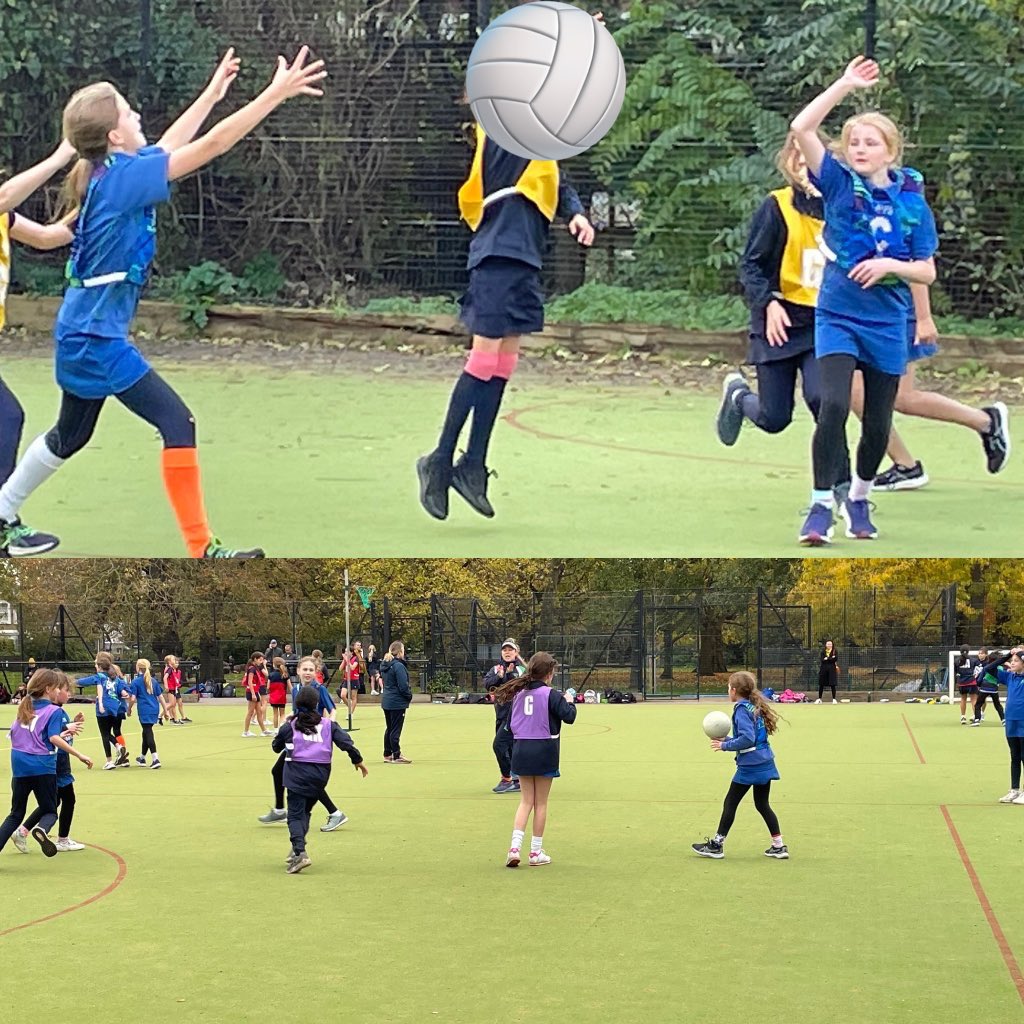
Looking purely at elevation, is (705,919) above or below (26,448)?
below

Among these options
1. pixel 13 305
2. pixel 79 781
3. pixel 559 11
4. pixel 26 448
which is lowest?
pixel 79 781

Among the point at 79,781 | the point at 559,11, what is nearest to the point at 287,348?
the point at 559,11

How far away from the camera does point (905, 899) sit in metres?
6.95

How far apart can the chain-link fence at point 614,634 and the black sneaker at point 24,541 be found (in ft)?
66.1

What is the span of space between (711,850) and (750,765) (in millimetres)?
482

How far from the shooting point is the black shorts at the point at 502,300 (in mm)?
9695

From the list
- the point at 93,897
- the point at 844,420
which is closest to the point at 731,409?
the point at 844,420

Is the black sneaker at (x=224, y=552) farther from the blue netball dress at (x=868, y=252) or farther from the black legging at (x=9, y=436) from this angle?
the blue netball dress at (x=868, y=252)

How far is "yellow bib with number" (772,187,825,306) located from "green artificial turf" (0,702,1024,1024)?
3.20 meters

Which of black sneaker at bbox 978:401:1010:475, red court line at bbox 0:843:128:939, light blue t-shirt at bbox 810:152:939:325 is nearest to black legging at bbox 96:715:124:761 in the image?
red court line at bbox 0:843:128:939

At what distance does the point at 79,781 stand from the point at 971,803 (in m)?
6.56

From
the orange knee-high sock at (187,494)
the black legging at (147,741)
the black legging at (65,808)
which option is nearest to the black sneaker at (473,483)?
the orange knee-high sock at (187,494)

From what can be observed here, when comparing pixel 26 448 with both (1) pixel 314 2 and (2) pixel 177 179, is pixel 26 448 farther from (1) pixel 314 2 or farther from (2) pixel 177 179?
(1) pixel 314 2

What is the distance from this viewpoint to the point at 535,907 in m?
6.84
